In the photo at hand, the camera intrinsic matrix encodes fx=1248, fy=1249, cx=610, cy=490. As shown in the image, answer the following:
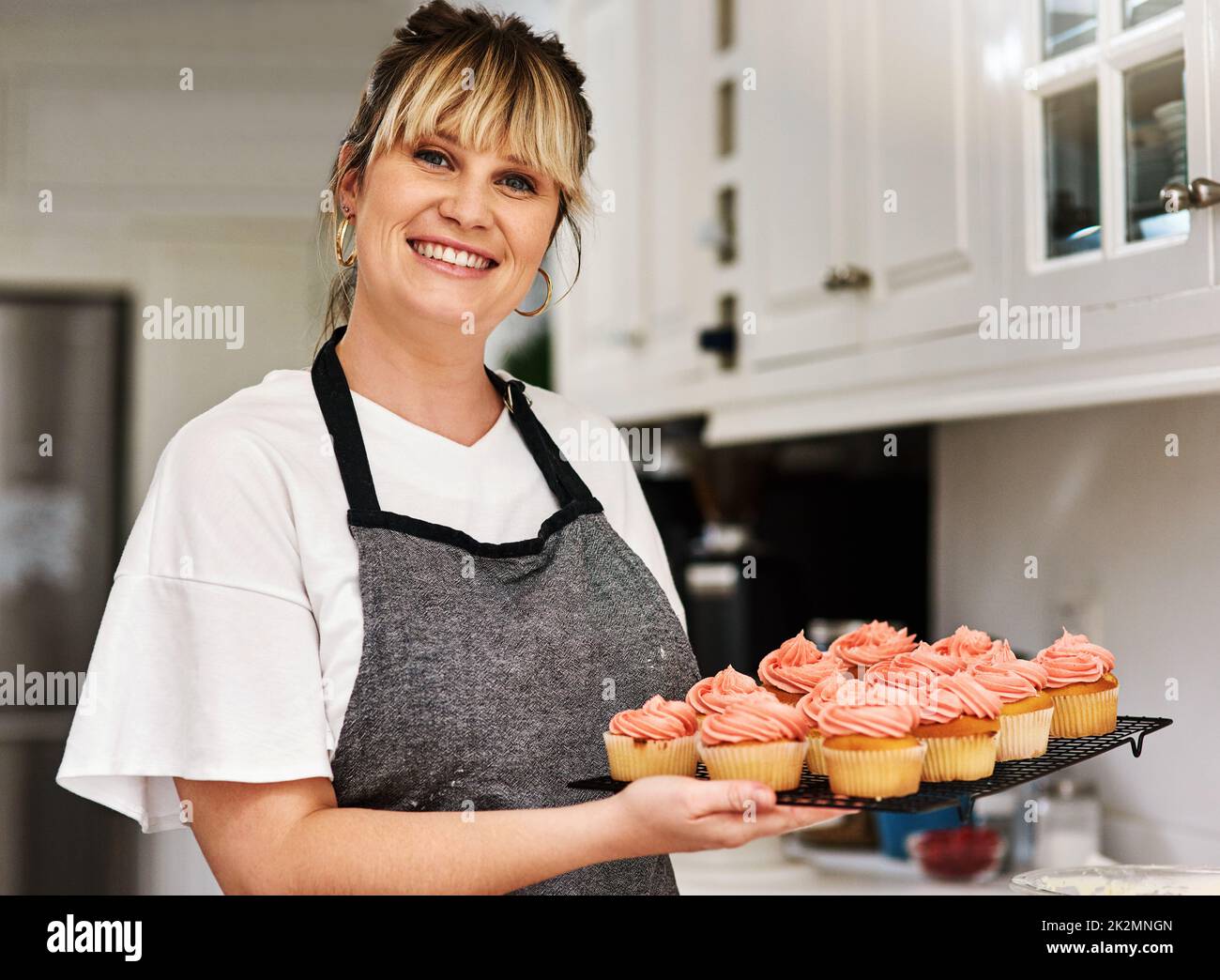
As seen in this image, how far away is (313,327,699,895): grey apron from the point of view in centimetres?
94

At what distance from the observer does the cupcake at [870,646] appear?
115cm

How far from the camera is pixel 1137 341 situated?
45.7 inches

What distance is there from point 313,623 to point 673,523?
1508mm

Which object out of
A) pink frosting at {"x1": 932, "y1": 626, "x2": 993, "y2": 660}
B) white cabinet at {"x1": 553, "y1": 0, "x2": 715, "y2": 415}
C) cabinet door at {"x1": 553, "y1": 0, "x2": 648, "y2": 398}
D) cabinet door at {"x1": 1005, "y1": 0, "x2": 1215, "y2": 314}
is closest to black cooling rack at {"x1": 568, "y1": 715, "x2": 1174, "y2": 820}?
pink frosting at {"x1": 932, "y1": 626, "x2": 993, "y2": 660}

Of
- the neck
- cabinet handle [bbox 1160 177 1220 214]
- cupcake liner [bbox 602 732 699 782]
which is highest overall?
cabinet handle [bbox 1160 177 1220 214]

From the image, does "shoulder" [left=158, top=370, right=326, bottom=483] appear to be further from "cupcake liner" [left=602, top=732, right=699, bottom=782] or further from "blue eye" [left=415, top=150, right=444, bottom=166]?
"cupcake liner" [left=602, top=732, right=699, bottom=782]

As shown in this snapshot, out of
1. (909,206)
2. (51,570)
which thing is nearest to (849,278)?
(909,206)

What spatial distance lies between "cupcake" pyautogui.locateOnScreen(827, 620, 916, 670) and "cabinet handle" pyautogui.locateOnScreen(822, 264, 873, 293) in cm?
53

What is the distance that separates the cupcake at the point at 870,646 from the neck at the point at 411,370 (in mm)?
404

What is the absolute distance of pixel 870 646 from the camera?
1.18 meters

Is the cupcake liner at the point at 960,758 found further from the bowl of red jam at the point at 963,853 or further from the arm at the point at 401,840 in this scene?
the bowl of red jam at the point at 963,853

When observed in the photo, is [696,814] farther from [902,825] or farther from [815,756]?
[902,825]

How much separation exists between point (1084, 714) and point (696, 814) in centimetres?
48

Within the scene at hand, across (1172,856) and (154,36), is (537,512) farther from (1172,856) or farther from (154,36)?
(154,36)
